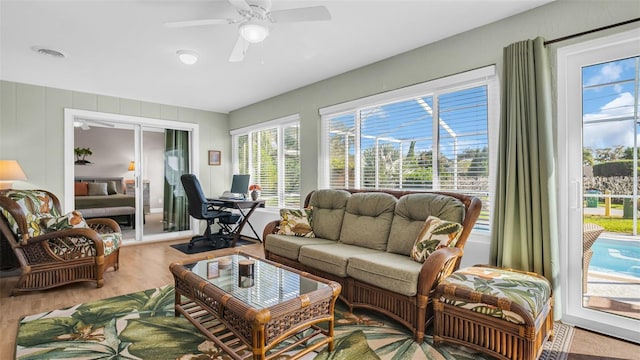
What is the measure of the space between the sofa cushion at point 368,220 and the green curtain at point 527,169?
0.93 metres

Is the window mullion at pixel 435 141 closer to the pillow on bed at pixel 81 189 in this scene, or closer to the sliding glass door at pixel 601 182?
the sliding glass door at pixel 601 182

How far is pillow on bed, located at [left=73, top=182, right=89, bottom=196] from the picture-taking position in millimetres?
5781

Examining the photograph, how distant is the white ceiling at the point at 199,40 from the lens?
2.47m

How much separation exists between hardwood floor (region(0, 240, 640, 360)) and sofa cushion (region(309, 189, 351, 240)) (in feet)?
4.60

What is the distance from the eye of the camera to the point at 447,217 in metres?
2.60

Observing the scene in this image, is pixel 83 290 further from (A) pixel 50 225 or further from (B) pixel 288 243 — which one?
A: (B) pixel 288 243

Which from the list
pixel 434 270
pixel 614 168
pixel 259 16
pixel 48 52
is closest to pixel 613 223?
pixel 614 168

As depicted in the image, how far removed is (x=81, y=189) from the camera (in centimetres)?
584

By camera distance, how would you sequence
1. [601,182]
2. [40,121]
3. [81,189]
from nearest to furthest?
[601,182] → [40,121] → [81,189]

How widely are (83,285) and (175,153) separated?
2.93 metres

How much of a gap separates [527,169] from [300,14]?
2.01 m

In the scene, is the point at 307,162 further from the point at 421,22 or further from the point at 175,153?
the point at 175,153

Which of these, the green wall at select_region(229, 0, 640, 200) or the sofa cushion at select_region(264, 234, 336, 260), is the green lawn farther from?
the sofa cushion at select_region(264, 234, 336, 260)

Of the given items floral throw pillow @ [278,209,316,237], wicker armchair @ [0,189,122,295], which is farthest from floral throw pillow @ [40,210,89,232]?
floral throw pillow @ [278,209,316,237]
